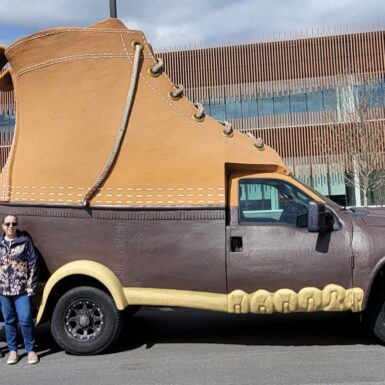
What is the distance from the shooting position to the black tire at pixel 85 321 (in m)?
5.61

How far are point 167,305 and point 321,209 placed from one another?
189 centimetres

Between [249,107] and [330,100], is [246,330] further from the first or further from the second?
[249,107]

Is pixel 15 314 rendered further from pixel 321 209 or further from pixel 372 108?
pixel 372 108

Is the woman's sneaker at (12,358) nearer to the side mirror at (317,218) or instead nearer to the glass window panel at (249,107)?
the side mirror at (317,218)

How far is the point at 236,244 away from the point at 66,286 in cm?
196

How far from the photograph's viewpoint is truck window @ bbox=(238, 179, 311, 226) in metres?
5.52

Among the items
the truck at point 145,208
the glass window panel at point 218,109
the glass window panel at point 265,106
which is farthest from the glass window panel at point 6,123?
the truck at point 145,208

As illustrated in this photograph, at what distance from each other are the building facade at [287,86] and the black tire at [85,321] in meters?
20.4

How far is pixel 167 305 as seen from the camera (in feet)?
18.0

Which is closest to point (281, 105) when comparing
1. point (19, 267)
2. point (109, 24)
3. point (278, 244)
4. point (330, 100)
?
point (330, 100)

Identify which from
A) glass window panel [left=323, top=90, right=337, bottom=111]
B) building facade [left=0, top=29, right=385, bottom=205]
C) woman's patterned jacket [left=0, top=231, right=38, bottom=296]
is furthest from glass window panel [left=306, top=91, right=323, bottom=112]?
woman's patterned jacket [left=0, top=231, right=38, bottom=296]

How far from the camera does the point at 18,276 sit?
5.52 meters

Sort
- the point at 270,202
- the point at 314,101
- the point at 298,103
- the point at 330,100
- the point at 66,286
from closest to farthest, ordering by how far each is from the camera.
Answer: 1. the point at 270,202
2. the point at 66,286
3. the point at 330,100
4. the point at 314,101
5. the point at 298,103

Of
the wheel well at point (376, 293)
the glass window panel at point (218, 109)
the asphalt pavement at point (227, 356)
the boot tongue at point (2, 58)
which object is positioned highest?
the glass window panel at point (218, 109)
